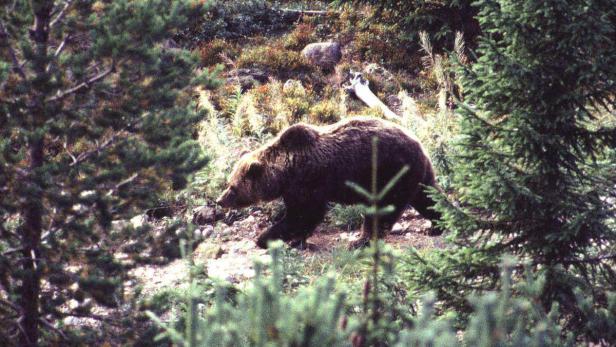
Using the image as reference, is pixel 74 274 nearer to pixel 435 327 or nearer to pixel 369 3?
pixel 435 327

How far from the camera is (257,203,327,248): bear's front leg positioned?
24.0ft

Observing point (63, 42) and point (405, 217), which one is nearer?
point (63, 42)

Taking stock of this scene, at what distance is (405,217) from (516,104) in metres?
4.13

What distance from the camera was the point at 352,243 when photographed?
7484 millimetres

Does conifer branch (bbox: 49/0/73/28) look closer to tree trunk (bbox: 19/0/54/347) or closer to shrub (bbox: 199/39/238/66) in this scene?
tree trunk (bbox: 19/0/54/347)

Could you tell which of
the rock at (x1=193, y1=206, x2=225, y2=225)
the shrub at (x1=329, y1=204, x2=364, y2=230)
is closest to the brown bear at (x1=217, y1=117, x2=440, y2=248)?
the shrub at (x1=329, y1=204, x2=364, y2=230)

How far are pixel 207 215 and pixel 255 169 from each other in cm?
130

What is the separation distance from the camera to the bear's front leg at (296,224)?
7320mm

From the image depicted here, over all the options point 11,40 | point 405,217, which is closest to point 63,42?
point 11,40

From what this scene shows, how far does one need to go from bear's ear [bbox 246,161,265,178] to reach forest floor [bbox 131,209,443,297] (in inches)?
31.8

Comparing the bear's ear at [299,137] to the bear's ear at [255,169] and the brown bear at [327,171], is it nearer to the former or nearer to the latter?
the brown bear at [327,171]

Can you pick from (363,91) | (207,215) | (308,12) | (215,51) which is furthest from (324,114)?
(308,12)

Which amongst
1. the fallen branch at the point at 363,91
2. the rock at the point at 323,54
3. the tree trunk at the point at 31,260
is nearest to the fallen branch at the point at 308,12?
the rock at the point at 323,54

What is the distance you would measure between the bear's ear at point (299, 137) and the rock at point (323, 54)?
25.8 feet
